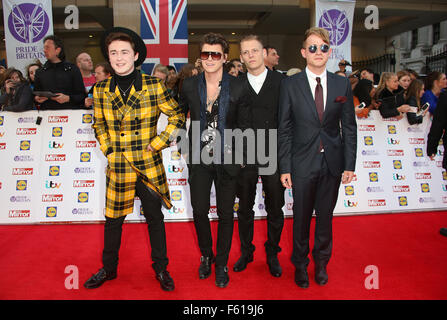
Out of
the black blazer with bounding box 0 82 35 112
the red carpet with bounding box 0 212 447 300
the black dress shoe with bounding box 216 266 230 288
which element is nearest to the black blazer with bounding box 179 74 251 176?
the black dress shoe with bounding box 216 266 230 288

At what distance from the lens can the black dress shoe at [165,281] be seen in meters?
3.03

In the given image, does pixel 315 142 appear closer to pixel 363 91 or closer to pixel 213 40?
pixel 213 40

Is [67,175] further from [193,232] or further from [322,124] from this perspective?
[322,124]

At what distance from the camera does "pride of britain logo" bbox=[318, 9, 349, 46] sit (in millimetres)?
9203

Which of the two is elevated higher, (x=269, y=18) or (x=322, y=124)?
(x=269, y=18)

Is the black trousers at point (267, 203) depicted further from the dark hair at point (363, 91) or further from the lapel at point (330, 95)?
the dark hair at point (363, 91)

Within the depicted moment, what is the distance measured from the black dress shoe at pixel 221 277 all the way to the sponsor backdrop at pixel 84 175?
6.57ft

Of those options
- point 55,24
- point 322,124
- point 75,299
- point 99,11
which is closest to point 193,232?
point 75,299

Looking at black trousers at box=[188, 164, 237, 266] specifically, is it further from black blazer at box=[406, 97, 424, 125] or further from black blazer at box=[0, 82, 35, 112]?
black blazer at box=[406, 97, 424, 125]

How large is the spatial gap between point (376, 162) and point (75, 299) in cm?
440

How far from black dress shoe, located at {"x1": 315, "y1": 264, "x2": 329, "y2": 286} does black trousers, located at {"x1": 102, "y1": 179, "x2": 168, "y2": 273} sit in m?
1.34

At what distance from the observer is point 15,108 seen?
502cm

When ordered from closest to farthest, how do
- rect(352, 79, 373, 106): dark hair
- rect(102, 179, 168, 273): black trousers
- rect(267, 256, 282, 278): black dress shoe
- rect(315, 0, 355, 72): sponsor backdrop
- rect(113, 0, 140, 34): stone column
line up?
rect(102, 179, 168, 273): black trousers, rect(267, 256, 282, 278): black dress shoe, rect(352, 79, 373, 106): dark hair, rect(315, 0, 355, 72): sponsor backdrop, rect(113, 0, 140, 34): stone column

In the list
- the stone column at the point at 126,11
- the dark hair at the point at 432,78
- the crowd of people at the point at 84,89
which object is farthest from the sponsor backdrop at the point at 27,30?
the dark hair at the point at 432,78
